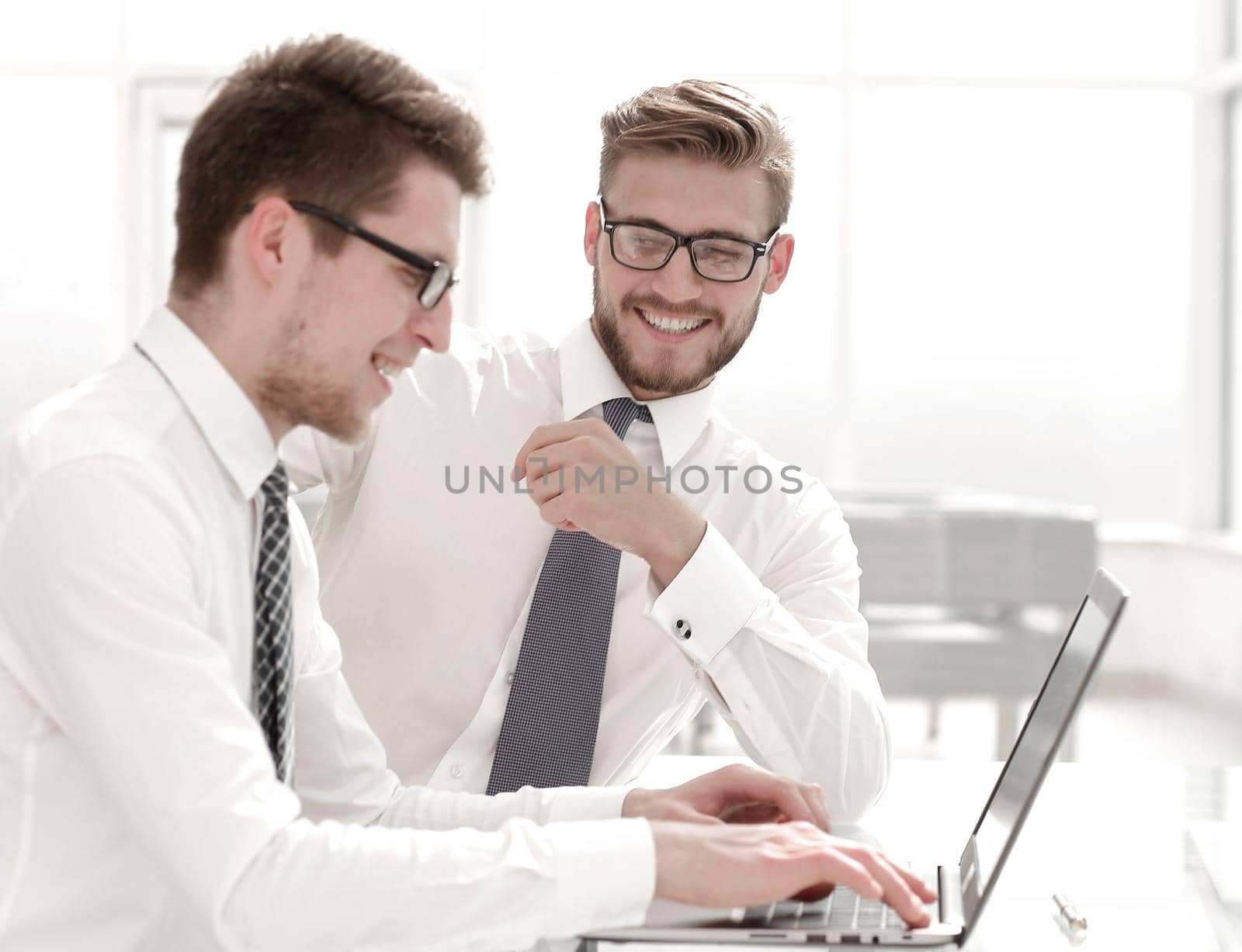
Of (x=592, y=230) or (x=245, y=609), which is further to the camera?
(x=592, y=230)

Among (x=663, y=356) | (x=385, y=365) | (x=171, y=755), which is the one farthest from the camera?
(x=663, y=356)

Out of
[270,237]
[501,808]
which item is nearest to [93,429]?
[270,237]

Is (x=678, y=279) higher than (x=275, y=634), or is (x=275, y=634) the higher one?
(x=678, y=279)

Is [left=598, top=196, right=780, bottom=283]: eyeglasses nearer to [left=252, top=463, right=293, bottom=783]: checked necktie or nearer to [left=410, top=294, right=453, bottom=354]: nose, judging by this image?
[left=410, top=294, right=453, bottom=354]: nose

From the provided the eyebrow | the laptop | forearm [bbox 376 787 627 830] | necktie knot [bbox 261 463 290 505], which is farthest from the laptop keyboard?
the eyebrow

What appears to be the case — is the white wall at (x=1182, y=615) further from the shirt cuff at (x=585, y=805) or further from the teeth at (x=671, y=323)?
→ the shirt cuff at (x=585, y=805)

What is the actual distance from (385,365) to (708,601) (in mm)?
523

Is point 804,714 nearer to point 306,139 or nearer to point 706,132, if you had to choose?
point 706,132

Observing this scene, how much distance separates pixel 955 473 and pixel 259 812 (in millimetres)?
5740

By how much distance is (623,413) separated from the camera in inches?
73.5

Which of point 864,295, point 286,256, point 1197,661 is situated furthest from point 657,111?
point 1197,661

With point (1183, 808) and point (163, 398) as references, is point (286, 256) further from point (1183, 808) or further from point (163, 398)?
point (1183, 808)

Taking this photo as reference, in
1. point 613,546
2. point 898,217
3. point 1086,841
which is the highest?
point 898,217

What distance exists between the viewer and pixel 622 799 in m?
1.33
